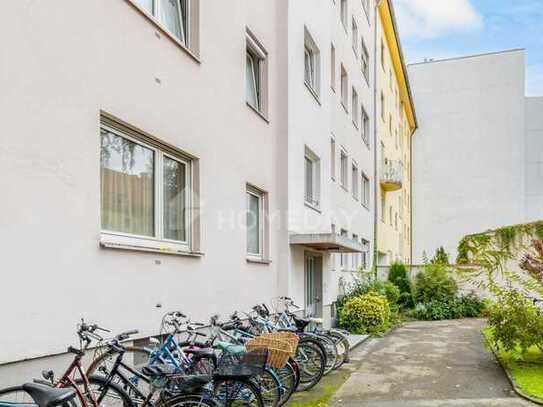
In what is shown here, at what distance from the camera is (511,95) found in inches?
1305

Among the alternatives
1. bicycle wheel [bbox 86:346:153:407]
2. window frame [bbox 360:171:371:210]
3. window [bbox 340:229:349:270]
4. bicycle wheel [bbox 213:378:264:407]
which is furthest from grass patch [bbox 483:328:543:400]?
window frame [bbox 360:171:371:210]

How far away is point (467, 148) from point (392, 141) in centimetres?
724

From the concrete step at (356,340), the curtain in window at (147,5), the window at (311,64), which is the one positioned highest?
the window at (311,64)

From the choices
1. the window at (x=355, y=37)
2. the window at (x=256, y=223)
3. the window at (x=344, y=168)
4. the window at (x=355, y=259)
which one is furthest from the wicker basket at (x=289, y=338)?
the window at (x=355, y=37)

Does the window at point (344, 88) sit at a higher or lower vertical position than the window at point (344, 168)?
higher

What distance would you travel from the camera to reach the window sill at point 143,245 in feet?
17.9

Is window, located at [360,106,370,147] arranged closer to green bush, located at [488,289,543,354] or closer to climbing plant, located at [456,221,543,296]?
climbing plant, located at [456,221,543,296]

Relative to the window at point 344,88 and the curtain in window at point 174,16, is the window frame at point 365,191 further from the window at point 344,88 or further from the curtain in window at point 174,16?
the curtain in window at point 174,16

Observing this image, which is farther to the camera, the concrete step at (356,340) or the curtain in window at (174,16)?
the concrete step at (356,340)

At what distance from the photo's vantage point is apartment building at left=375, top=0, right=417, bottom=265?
2520 centimetres

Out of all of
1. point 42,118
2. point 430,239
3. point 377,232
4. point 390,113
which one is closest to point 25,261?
point 42,118

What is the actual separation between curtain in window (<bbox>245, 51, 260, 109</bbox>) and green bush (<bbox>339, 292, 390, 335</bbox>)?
6.71 meters

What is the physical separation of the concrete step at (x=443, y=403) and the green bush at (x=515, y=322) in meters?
1.79

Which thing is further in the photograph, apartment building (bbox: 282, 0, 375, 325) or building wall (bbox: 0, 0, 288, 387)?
apartment building (bbox: 282, 0, 375, 325)
